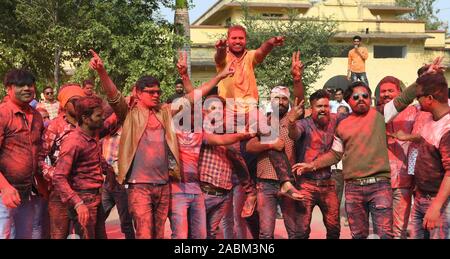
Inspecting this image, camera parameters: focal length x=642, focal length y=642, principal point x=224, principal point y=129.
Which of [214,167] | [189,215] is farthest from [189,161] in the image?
[189,215]

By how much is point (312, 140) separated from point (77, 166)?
262cm

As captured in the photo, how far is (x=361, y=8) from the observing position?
3316 cm

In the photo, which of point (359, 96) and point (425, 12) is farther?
point (425, 12)

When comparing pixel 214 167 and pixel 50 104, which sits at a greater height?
pixel 50 104

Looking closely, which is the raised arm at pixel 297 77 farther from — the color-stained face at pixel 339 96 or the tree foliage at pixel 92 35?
the tree foliage at pixel 92 35

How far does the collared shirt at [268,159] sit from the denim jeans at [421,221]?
1641mm

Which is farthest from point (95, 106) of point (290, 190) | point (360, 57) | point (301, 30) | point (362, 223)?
point (301, 30)

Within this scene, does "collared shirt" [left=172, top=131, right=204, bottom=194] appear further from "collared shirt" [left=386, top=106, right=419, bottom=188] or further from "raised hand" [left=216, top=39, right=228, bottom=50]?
"collared shirt" [left=386, top=106, right=419, bottom=188]

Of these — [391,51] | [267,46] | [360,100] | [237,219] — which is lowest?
[237,219]

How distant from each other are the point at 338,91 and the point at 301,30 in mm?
14408

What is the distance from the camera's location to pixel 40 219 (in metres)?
6.49

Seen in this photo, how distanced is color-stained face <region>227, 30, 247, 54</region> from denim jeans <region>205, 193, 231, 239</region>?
1813mm

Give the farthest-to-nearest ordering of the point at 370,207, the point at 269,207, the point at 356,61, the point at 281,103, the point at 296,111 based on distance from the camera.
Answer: the point at 356,61 < the point at 281,103 < the point at 269,207 < the point at 296,111 < the point at 370,207

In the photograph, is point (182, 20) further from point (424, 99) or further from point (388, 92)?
point (424, 99)
